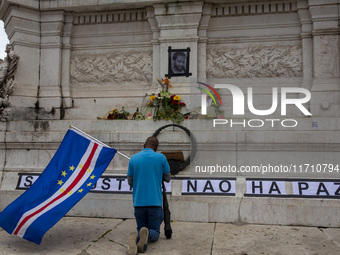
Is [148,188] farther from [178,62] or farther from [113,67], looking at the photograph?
[113,67]

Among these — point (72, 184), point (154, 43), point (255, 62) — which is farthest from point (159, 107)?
point (72, 184)

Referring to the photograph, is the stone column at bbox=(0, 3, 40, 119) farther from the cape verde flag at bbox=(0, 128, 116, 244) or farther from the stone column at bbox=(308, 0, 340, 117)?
the stone column at bbox=(308, 0, 340, 117)

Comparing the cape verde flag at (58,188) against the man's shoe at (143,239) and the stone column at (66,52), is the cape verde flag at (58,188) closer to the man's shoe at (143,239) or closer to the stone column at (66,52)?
the man's shoe at (143,239)

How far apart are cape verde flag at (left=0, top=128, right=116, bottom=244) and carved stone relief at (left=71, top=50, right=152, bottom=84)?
4.83 meters

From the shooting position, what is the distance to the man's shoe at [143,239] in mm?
4160

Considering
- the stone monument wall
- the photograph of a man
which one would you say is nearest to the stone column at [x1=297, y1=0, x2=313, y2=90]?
the stone monument wall

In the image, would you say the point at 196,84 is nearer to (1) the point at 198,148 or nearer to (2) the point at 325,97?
(1) the point at 198,148

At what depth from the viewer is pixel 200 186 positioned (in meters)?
6.13

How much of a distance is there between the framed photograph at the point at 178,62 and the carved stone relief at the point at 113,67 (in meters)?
0.75

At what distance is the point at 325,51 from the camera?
8602mm

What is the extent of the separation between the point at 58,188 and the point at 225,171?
3190mm

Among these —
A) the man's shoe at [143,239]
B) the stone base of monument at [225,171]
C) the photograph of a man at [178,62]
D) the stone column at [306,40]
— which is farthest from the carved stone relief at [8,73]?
the stone column at [306,40]

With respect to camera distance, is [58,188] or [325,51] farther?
[325,51]

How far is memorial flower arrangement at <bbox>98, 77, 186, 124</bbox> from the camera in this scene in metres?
8.15
